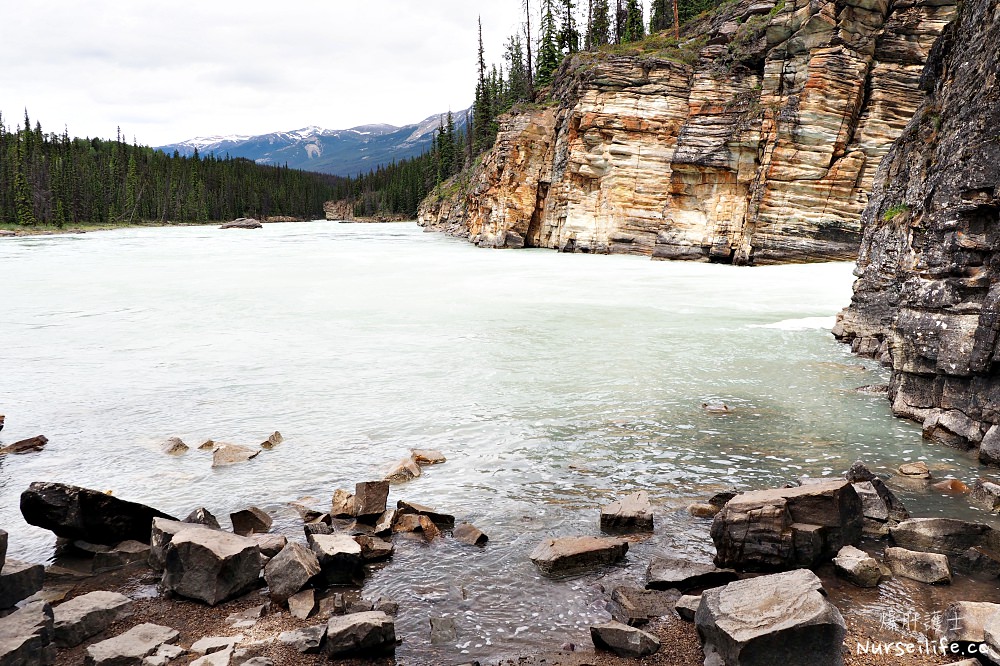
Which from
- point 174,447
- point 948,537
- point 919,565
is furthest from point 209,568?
point 948,537

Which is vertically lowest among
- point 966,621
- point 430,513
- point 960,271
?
point 430,513

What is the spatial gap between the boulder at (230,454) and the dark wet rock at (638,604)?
527 cm

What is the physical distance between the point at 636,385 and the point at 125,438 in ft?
27.0

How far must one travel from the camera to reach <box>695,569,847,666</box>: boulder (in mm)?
3949

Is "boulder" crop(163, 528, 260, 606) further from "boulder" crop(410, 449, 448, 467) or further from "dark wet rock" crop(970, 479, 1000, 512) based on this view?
"dark wet rock" crop(970, 479, 1000, 512)

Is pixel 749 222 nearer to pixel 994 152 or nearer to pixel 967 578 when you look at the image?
pixel 994 152

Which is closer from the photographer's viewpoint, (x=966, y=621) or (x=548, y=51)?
(x=966, y=621)

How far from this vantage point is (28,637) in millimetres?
4176

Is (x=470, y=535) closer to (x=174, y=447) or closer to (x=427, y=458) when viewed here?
(x=427, y=458)

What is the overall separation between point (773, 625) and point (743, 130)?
36.9 m

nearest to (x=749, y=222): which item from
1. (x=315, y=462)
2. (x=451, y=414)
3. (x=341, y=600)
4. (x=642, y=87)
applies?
(x=642, y=87)

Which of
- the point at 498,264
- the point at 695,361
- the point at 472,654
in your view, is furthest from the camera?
the point at 498,264

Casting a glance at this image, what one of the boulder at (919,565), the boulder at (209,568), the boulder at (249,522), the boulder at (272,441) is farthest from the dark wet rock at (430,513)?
the boulder at (919,565)

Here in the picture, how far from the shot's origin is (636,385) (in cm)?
1188
